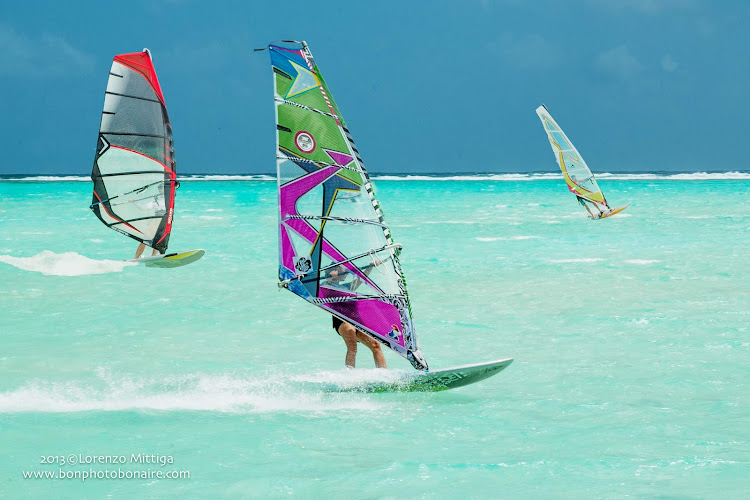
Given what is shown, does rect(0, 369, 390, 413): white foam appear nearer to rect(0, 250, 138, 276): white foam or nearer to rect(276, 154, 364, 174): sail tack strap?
rect(276, 154, 364, 174): sail tack strap

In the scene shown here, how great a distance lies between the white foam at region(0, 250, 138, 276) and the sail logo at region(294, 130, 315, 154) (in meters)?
9.57

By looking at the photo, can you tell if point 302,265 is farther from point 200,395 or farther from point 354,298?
point 200,395

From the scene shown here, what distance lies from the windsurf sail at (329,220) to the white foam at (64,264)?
9.31m

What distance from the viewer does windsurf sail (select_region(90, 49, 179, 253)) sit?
44.0 ft

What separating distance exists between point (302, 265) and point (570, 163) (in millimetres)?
23362

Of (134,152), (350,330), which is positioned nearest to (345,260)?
(350,330)

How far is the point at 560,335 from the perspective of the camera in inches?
417

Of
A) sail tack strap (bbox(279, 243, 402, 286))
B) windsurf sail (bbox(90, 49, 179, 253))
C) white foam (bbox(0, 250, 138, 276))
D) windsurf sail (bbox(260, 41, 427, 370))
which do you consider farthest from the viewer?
white foam (bbox(0, 250, 138, 276))

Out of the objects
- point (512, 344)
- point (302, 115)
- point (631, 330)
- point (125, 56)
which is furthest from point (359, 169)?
point (125, 56)

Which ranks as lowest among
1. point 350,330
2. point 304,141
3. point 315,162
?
point 350,330

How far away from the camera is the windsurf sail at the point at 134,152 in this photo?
44.0 feet

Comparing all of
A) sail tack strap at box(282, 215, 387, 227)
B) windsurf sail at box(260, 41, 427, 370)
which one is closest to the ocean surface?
windsurf sail at box(260, 41, 427, 370)

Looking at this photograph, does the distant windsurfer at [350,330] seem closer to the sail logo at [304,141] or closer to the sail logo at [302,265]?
the sail logo at [302,265]

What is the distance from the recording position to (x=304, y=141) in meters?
7.11
